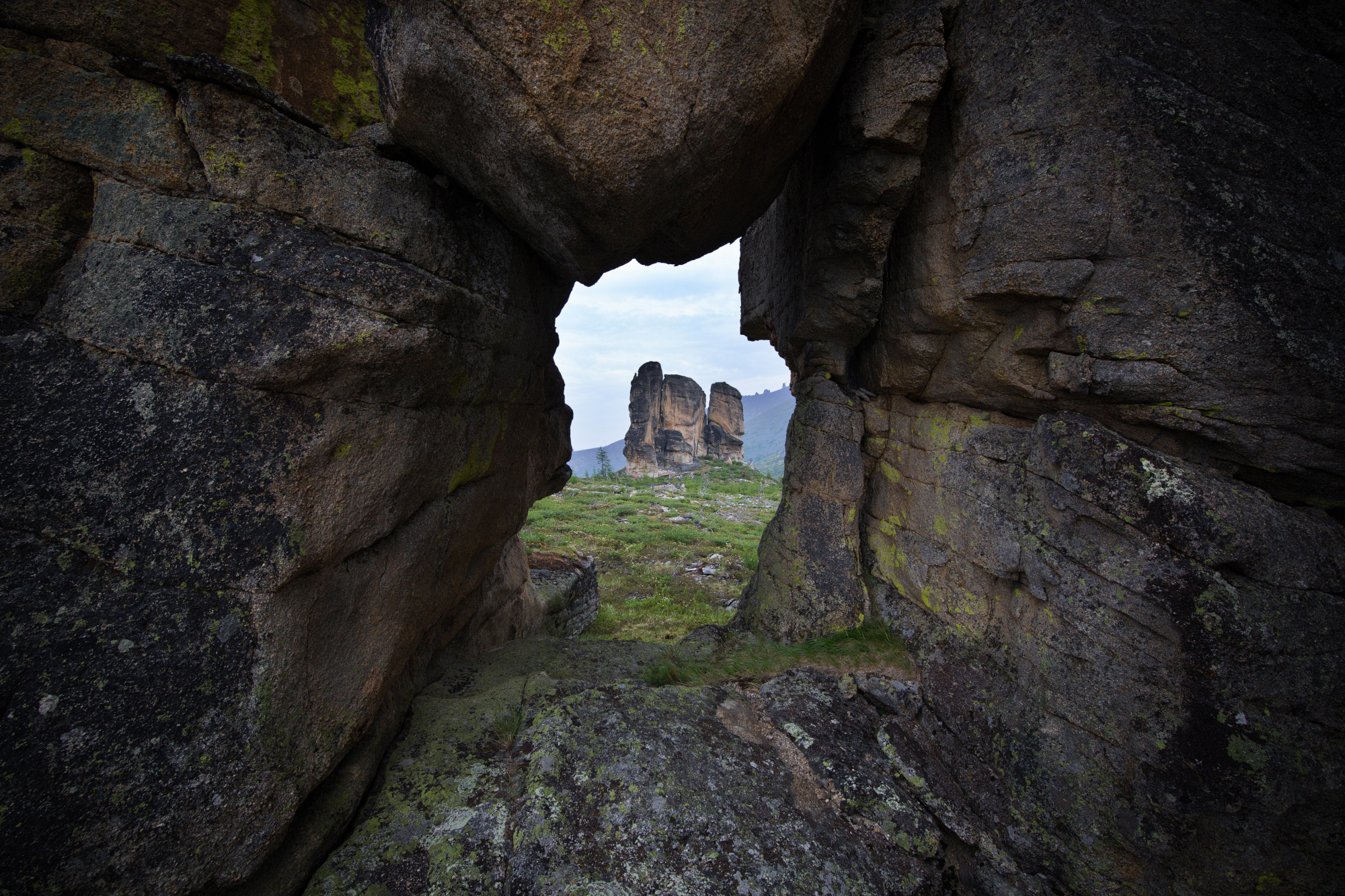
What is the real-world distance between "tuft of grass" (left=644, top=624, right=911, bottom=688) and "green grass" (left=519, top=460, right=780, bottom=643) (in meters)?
1.95

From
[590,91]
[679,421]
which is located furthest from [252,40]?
[679,421]

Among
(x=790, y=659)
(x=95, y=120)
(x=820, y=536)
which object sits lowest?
(x=790, y=659)

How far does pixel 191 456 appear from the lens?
2.77 meters

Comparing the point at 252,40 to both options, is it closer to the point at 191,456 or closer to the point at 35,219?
the point at 35,219

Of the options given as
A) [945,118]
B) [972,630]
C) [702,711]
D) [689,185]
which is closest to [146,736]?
[702,711]

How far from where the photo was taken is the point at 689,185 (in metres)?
4.02

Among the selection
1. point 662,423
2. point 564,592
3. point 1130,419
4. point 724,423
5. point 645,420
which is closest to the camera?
point 1130,419

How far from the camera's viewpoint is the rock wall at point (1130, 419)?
314cm

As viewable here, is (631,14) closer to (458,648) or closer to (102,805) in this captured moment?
(102,805)

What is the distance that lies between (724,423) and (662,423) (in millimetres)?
8945

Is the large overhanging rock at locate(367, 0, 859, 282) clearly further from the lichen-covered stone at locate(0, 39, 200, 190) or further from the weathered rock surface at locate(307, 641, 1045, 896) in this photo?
the weathered rock surface at locate(307, 641, 1045, 896)

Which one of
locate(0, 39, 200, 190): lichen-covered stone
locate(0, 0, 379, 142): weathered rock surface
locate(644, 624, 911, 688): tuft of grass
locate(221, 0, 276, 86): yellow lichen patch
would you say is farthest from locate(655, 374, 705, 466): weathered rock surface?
locate(0, 39, 200, 190): lichen-covered stone

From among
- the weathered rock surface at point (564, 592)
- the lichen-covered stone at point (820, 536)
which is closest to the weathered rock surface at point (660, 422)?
the weathered rock surface at point (564, 592)

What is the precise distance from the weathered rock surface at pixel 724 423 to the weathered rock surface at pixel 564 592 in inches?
1689
